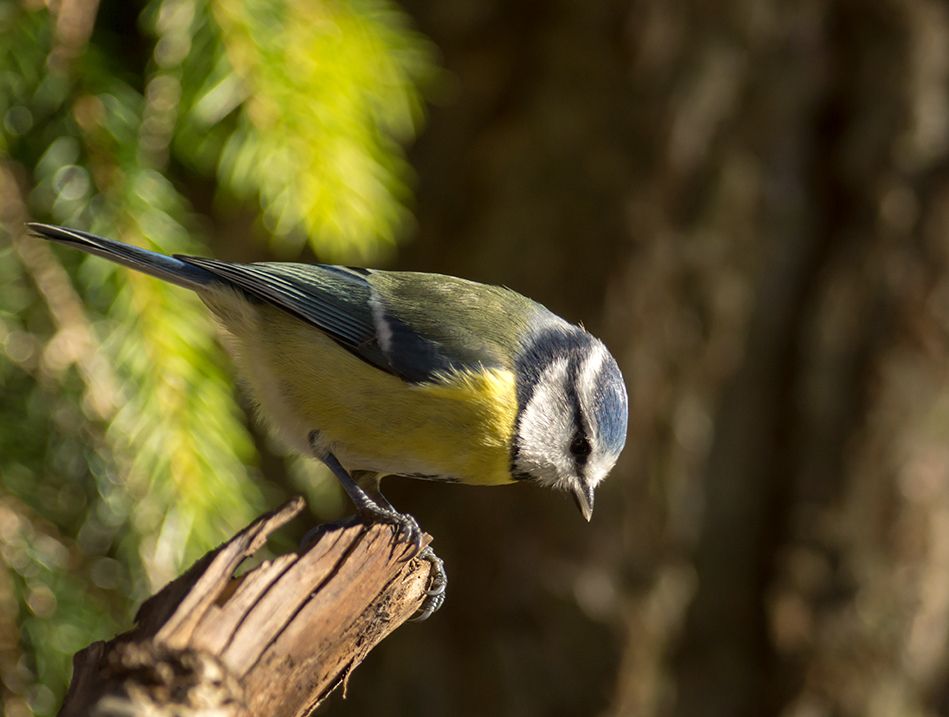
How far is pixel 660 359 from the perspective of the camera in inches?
68.6

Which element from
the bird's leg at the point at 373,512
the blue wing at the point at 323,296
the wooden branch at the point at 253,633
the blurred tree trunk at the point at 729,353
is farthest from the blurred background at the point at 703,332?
the wooden branch at the point at 253,633

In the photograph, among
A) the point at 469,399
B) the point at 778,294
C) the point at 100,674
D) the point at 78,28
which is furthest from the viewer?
the point at 778,294

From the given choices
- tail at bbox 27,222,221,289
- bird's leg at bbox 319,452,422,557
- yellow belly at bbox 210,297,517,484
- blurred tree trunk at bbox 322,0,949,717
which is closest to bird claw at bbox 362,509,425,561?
bird's leg at bbox 319,452,422,557

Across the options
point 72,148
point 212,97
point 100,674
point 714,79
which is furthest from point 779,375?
point 100,674

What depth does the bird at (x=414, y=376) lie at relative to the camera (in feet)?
3.64

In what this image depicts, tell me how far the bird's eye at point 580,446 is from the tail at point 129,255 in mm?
566

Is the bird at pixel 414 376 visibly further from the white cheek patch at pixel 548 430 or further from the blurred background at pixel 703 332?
the blurred background at pixel 703 332

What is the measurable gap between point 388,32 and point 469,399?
511 mm

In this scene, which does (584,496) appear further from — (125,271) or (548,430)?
(125,271)

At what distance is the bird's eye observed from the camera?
1188 millimetres

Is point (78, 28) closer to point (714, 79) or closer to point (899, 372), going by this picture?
point (714, 79)

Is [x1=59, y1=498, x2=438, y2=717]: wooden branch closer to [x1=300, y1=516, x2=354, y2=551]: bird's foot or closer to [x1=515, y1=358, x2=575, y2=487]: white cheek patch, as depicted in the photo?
[x1=300, y1=516, x2=354, y2=551]: bird's foot

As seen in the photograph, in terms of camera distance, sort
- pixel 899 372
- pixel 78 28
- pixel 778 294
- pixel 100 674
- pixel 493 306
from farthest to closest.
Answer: pixel 778 294
pixel 899 372
pixel 493 306
pixel 78 28
pixel 100 674

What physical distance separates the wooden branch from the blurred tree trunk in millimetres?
970
